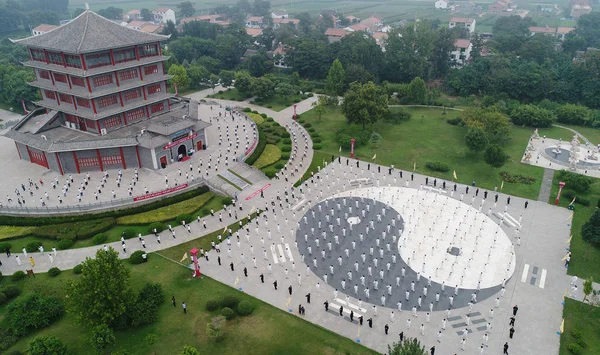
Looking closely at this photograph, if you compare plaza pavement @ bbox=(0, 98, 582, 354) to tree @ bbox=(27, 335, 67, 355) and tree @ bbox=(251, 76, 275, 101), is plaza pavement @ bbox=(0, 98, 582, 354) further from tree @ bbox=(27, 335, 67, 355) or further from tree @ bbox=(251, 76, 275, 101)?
tree @ bbox=(251, 76, 275, 101)

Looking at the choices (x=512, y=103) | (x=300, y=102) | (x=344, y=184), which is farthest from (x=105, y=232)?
(x=512, y=103)

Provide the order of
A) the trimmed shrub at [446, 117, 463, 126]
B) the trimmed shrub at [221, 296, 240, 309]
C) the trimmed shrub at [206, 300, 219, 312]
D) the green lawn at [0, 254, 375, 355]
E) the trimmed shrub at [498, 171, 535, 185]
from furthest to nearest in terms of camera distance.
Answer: the trimmed shrub at [446, 117, 463, 126] < the trimmed shrub at [498, 171, 535, 185] < the trimmed shrub at [221, 296, 240, 309] < the trimmed shrub at [206, 300, 219, 312] < the green lawn at [0, 254, 375, 355]

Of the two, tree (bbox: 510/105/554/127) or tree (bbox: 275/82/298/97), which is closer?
tree (bbox: 510/105/554/127)

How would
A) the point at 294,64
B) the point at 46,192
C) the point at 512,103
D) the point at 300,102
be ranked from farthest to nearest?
→ the point at 294,64 < the point at 300,102 < the point at 512,103 < the point at 46,192

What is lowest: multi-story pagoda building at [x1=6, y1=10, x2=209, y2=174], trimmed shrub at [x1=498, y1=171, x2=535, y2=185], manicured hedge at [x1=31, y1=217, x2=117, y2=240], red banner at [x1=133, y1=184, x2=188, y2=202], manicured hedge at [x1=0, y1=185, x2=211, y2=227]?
trimmed shrub at [x1=498, y1=171, x2=535, y2=185]

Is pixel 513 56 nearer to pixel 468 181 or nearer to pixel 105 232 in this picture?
pixel 468 181

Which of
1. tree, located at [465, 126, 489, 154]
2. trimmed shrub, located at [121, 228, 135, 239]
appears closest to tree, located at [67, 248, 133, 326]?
trimmed shrub, located at [121, 228, 135, 239]
